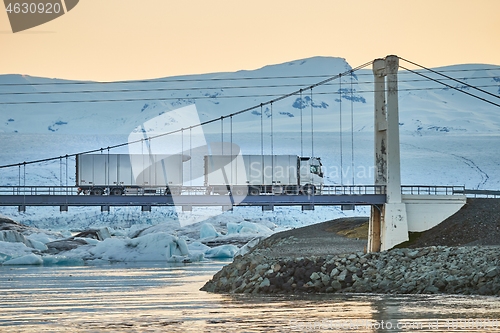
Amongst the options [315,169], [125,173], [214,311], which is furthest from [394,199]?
[214,311]

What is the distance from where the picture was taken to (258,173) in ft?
228

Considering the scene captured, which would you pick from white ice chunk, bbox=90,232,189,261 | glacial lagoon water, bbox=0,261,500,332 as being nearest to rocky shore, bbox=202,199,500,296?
glacial lagoon water, bbox=0,261,500,332

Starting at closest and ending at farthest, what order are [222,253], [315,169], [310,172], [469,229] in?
[469,229] < [310,172] < [315,169] < [222,253]

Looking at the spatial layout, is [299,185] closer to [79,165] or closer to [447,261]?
[79,165]

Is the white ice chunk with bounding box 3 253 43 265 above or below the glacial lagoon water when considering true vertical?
above

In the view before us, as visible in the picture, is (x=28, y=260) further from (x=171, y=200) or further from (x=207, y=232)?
(x=207, y=232)

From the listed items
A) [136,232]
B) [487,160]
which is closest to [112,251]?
[136,232]

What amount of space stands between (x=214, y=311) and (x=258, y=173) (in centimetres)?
3581

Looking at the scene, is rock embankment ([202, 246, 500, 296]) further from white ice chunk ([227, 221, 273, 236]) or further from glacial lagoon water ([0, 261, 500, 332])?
white ice chunk ([227, 221, 273, 236])

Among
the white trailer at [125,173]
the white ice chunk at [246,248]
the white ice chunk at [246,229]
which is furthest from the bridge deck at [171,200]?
the white ice chunk at [246,229]

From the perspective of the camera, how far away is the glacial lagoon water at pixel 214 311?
29.3 m

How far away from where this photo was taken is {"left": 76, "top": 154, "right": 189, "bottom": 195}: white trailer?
67.9m

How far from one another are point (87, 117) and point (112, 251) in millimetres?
131338

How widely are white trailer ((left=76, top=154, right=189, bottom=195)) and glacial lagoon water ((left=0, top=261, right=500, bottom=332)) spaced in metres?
21.0
